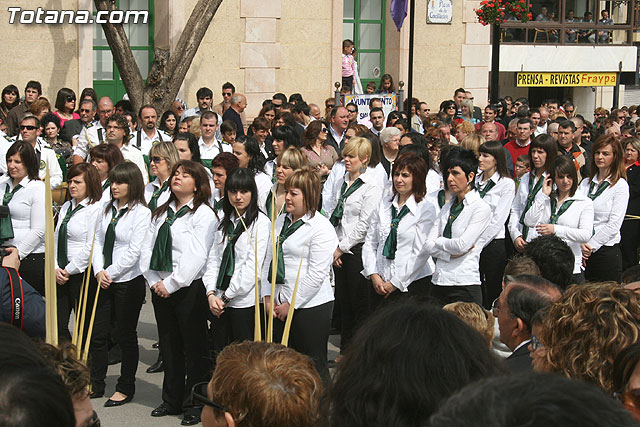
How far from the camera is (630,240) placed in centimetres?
916

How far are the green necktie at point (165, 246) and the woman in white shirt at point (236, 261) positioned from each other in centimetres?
28

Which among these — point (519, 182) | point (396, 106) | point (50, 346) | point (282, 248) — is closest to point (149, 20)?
point (396, 106)

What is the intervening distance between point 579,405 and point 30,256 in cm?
671

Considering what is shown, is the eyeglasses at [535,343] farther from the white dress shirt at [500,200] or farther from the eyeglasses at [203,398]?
the white dress shirt at [500,200]

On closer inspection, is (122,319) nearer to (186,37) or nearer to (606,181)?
(606,181)

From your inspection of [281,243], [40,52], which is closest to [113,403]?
[281,243]

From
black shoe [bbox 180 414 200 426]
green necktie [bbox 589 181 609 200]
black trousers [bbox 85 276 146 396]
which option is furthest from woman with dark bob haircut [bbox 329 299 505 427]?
green necktie [bbox 589 181 609 200]

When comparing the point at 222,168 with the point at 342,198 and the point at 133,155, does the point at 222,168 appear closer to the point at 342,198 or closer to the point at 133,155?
the point at 342,198

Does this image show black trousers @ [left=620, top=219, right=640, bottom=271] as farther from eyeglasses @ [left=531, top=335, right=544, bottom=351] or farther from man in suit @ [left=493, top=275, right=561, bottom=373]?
eyeglasses @ [left=531, top=335, right=544, bottom=351]

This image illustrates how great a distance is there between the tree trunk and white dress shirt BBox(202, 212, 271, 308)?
863 centimetres

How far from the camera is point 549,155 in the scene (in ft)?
27.8

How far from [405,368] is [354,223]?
19.7 feet

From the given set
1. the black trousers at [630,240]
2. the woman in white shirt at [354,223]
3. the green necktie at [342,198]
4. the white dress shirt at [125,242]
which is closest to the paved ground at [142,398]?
the woman in white shirt at [354,223]

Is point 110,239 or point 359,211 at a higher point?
point 359,211
